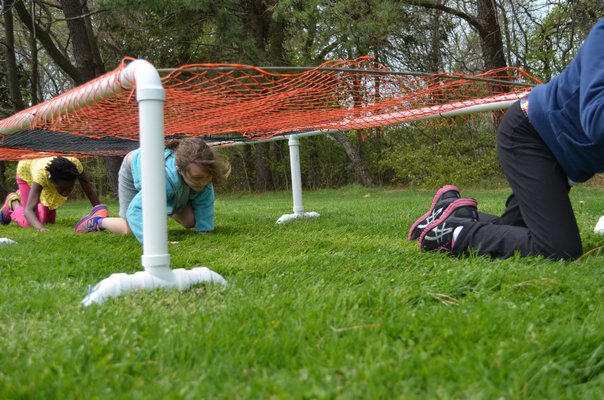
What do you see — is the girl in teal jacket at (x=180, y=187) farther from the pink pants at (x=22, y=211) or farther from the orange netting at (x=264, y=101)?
the pink pants at (x=22, y=211)

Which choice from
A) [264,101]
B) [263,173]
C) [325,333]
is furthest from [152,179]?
[263,173]

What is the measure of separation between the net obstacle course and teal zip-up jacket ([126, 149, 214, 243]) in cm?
24

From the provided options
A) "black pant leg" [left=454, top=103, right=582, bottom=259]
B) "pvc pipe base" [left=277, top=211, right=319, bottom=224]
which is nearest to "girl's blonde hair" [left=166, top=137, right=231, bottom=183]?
"pvc pipe base" [left=277, top=211, right=319, bottom=224]

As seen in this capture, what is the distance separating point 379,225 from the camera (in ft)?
12.3

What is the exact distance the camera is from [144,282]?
1758mm

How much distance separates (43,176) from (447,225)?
12.4ft

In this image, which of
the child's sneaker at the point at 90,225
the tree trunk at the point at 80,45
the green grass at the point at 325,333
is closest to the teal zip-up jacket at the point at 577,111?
the green grass at the point at 325,333

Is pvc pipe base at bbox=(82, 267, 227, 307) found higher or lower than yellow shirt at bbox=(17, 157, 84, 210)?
lower

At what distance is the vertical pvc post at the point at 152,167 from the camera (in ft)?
5.80

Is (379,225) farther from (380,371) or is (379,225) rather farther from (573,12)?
(573,12)

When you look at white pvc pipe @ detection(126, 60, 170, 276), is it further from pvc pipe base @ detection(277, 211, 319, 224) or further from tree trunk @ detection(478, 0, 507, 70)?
tree trunk @ detection(478, 0, 507, 70)

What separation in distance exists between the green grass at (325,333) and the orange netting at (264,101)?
739 millimetres

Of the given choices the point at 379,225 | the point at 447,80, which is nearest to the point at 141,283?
the point at 447,80

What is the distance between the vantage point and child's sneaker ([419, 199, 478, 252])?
244 centimetres
